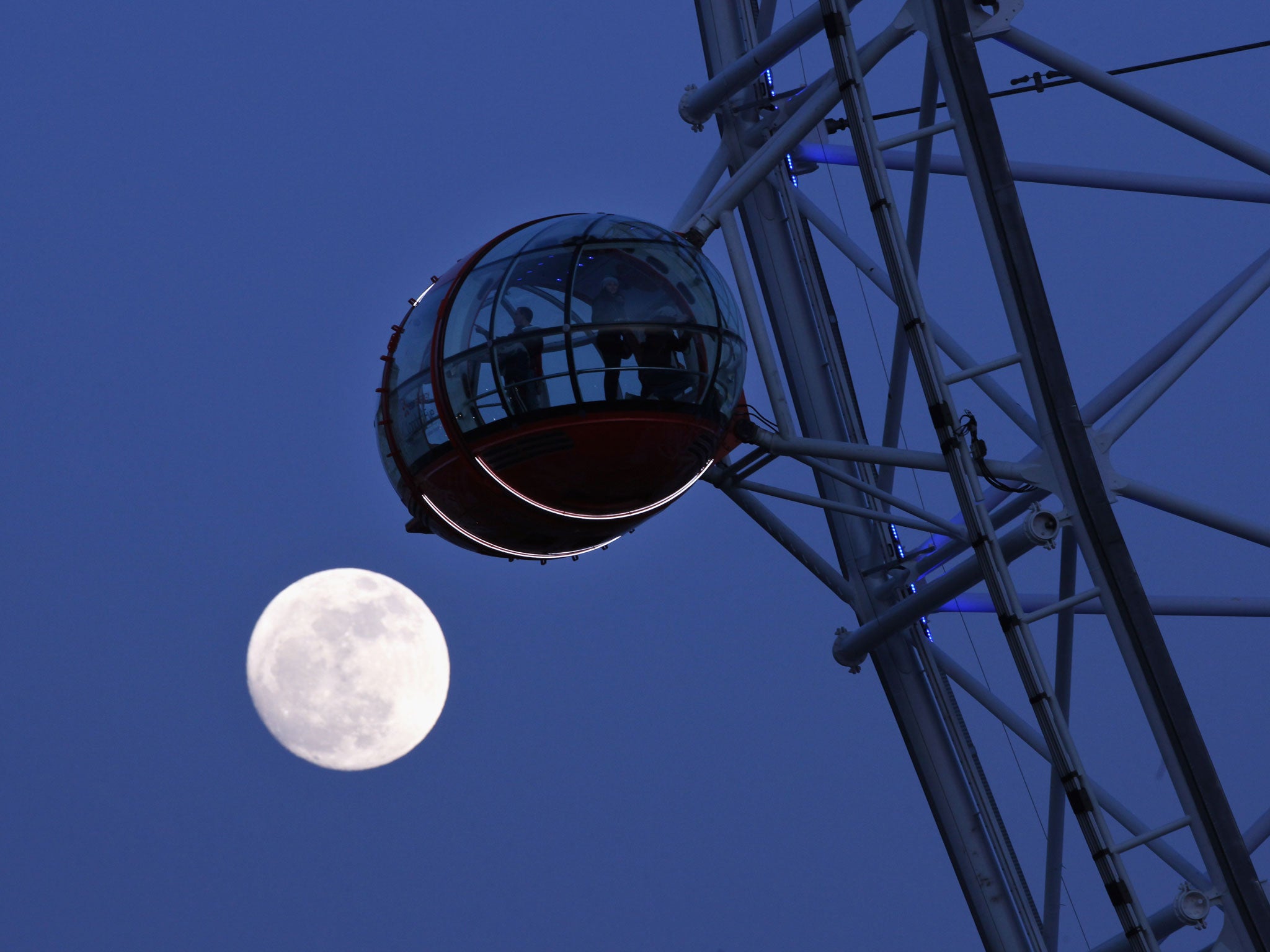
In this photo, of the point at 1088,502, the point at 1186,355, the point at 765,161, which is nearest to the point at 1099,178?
the point at 1186,355

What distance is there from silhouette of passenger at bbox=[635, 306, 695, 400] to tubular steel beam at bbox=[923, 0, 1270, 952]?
7.66 feet

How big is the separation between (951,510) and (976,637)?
820 inches

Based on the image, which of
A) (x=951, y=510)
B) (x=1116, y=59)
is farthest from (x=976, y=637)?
(x=1116, y=59)

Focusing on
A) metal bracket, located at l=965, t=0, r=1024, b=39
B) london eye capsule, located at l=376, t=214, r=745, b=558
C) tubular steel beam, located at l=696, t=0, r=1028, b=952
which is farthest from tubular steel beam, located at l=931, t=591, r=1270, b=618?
metal bracket, located at l=965, t=0, r=1024, b=39

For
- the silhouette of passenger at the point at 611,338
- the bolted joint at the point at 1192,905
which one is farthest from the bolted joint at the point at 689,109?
the bolted joint at the point at 1192,905

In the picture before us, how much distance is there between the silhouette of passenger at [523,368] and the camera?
1286 cm

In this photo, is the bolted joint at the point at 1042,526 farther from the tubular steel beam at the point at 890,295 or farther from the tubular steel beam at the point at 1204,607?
the tubular steel beam at the point at 890,295

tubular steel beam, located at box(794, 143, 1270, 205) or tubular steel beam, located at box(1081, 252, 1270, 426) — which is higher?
tubular steel beam, located at box(794, 143, 1270, 205)

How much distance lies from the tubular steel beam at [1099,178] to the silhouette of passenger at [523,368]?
13.1ft

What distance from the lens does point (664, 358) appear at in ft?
42.8

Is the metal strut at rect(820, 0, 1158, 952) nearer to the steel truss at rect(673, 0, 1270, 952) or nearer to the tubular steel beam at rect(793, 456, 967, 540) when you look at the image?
the steel truss at rect(673, 0, 1270, 952)

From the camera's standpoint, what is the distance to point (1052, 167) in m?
16.0

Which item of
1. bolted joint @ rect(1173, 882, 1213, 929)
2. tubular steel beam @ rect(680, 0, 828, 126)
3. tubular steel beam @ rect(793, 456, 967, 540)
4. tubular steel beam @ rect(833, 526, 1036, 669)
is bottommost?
bolted joint @ rect(1173, 882, 1213, 929)

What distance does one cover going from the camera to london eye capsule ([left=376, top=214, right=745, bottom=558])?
42.2ft
